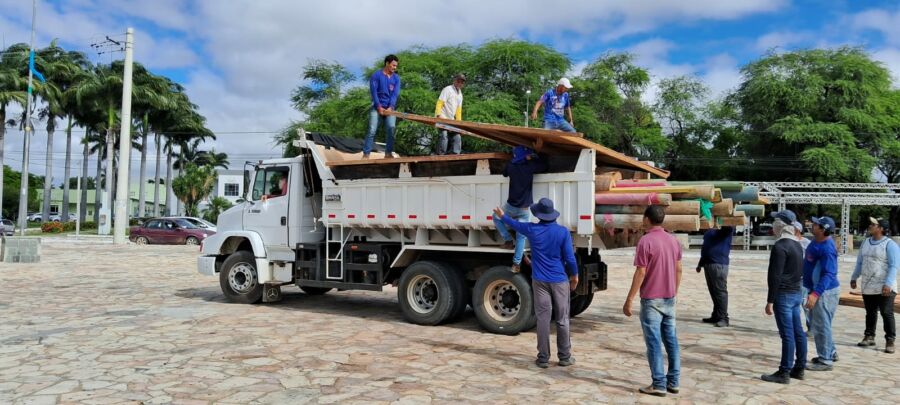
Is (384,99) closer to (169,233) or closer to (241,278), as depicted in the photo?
(241,278)

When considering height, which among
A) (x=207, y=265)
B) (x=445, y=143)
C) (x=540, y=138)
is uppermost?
(x=445, y=143)

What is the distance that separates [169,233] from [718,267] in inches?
1054

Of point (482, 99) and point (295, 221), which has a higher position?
point (482, 99)

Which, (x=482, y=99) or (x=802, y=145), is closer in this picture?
(x=482, y=99)

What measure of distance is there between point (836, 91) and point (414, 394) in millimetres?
38812

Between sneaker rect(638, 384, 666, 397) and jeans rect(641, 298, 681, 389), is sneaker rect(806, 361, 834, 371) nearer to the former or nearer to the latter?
jeans rect(641, 298, 681, 389)

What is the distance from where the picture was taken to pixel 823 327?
23.0ft

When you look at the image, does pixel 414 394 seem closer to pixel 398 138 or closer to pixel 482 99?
pixel 398 138

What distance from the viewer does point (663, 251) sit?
5.87m

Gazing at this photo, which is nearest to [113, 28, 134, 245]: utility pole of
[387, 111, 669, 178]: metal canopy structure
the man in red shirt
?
[387, 111, 669, 178]: metal canopy structure

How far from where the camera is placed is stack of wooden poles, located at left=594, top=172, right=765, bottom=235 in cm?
751

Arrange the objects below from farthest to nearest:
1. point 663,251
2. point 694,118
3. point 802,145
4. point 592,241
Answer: point 694,118 → point 802,145 → point 592,241 → point 663,251

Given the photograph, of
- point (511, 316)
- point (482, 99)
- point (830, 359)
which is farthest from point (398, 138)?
point (830, 359)

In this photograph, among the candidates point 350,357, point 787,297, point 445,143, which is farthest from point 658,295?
point 445,143
